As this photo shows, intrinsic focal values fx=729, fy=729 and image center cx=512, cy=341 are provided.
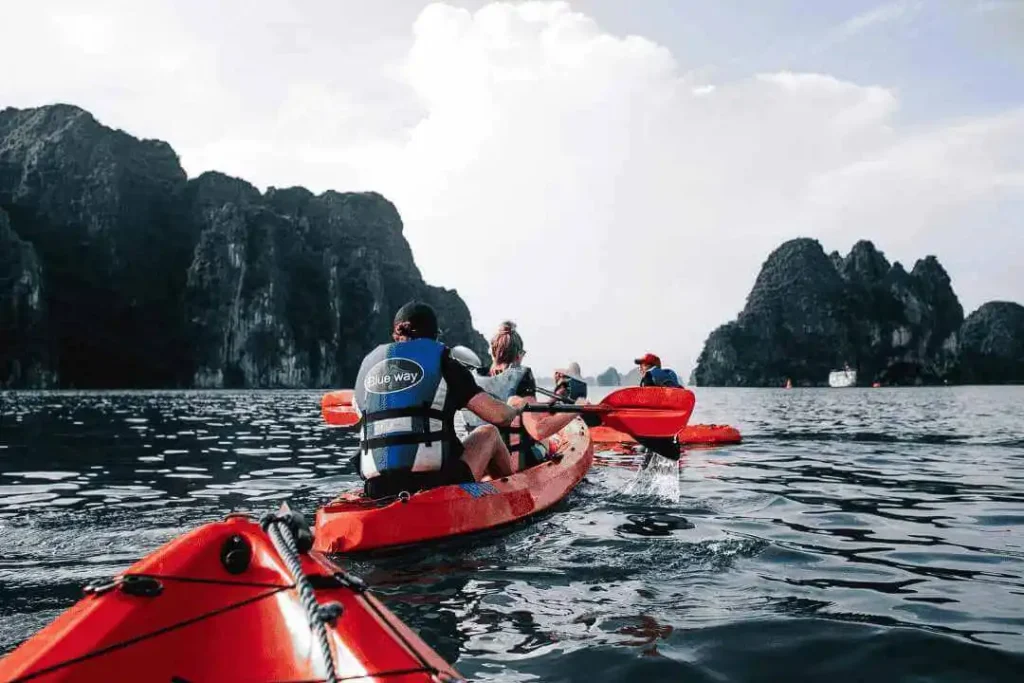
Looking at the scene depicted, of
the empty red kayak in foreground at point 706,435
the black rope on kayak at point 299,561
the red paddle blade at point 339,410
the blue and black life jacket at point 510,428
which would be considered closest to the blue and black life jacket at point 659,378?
the empty red kayak in foreground at point 706,435

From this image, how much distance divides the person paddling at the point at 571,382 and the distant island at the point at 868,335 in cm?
17479

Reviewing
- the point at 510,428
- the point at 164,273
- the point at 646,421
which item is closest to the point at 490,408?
the point at 510,428

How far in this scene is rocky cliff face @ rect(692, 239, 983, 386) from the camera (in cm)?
17962

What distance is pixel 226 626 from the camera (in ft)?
9.47

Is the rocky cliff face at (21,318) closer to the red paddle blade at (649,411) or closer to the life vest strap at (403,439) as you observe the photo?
the red paddle blade at (649,411)

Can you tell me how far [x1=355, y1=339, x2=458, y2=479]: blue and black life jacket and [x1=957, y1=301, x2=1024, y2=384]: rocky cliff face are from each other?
192 meters

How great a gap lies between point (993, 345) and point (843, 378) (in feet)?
174

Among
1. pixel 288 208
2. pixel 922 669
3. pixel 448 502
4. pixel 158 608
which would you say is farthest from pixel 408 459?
pixel 288 208

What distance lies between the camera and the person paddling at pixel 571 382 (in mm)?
11852

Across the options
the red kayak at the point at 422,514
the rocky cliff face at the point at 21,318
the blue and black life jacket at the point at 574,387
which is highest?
the rocky cliff face at the point at 21,318

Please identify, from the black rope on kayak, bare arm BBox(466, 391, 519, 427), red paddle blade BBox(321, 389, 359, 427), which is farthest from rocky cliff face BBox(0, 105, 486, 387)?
the black rope on kayak

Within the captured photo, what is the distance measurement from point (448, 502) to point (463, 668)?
9.04ft

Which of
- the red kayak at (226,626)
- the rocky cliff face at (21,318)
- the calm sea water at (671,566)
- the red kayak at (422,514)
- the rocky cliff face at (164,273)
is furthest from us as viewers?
the rocky cliff face at (164,273)

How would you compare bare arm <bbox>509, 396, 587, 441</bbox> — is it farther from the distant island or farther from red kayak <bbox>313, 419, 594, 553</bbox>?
the distant island
